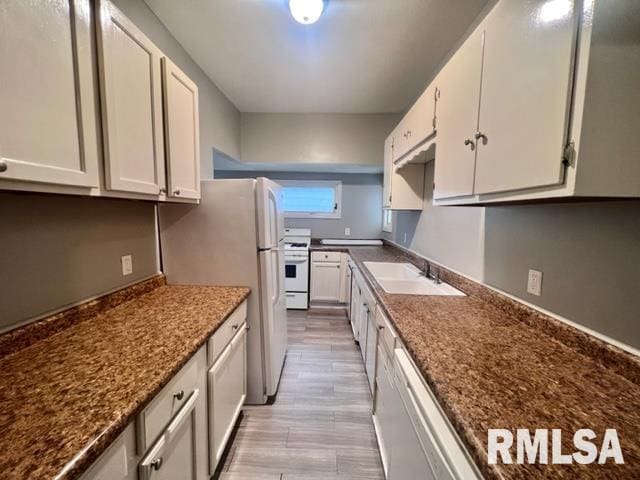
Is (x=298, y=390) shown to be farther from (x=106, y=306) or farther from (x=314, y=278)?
(x=314, y=278)

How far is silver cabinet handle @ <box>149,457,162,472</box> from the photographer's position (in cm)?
83

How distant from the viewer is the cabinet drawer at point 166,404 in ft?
2.60

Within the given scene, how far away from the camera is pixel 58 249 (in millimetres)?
1157

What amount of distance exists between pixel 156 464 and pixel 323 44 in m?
2.55

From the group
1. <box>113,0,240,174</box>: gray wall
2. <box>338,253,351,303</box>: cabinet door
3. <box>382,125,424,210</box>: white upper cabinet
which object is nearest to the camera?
<box>113,0,240,174</box>: gray wall

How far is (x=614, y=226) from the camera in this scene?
895 mm

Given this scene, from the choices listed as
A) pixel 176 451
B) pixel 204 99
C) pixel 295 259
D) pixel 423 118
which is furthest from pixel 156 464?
pixel 295 259

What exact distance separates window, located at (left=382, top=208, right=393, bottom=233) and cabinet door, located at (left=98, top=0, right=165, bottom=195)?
3.12 meters

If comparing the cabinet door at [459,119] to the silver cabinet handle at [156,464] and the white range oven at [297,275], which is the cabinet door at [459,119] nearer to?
the silver cabinet handle at [156,464]

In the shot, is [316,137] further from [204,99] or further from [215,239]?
[215,239]

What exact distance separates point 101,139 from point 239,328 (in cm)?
120

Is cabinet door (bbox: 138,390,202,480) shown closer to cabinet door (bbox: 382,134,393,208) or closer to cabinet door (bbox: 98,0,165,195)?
cabinet door (bbox: 98,0,165,195)

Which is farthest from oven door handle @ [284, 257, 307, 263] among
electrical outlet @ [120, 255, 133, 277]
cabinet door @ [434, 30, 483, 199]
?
cabinet door @ [434, 30, 483, 199]

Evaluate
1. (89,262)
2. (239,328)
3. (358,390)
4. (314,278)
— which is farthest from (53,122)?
(314,278)
